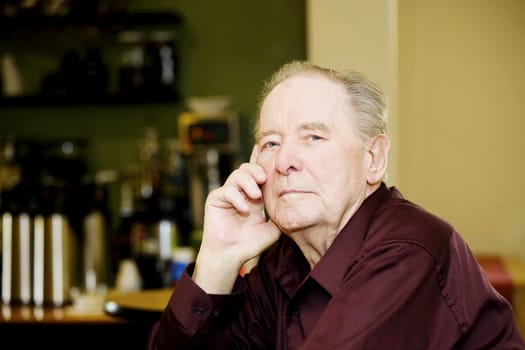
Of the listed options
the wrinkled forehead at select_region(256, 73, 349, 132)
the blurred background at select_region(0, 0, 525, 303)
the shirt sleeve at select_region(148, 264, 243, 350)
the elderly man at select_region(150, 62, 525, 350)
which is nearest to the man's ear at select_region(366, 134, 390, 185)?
the elderly man at select_region(150, 62, 525, 350)

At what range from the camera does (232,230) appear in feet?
5.33

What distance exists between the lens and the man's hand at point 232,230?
1.55m

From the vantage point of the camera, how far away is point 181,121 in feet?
13.2

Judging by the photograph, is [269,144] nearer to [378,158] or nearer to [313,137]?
[313,137]

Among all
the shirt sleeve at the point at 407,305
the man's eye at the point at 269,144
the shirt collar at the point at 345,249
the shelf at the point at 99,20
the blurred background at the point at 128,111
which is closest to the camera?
the shirt sleeve at the point at 407,305

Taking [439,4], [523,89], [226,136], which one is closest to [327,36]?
[439,4]

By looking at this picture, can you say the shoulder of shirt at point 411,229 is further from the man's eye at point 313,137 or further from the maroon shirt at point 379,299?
the man's eye at point 313,137

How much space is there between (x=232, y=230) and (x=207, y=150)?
7.50 ft

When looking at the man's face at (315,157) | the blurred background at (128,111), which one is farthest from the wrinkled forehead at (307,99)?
the blurred background at (128,111)

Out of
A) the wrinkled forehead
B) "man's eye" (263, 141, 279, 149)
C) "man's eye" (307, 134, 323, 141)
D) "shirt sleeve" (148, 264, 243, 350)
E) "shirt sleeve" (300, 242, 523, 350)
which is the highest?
the wrinkled forehead

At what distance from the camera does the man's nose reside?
1424mm

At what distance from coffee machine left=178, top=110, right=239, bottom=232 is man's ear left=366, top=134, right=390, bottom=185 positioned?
2.41 m

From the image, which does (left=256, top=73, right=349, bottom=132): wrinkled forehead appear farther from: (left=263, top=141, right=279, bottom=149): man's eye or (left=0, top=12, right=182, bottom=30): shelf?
(left=0, top=12, right=182, bottom=30): shelf

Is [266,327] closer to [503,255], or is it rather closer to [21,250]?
[503,255]
